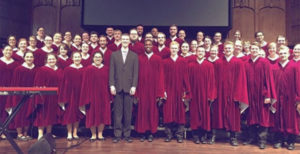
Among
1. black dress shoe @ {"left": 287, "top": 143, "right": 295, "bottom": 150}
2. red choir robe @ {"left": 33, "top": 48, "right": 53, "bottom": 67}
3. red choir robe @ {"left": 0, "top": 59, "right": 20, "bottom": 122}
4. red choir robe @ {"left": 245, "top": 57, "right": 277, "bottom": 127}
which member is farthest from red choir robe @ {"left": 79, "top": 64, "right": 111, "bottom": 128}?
black dress shoe @ {"left": 287, "top": 143, "right": 295, "bottom": 150}

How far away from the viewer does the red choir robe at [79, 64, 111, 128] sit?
3.44 m

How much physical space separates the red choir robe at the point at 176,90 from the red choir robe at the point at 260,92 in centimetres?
86

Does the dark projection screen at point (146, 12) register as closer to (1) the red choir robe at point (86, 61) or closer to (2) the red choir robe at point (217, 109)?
(1) the red choir robe at point (86, 61)

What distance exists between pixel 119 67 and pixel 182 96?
38.4 inches

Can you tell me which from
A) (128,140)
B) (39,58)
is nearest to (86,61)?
(39,58)

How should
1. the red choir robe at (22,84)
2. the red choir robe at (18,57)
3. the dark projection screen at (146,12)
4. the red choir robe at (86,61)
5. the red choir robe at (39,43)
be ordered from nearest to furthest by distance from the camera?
the red choir robe at (22,84) → the red choir robe at (86,61) → the red choir robe at (18,57) → the red choir robe at (39,43) → the dark projection screen at (146,12)

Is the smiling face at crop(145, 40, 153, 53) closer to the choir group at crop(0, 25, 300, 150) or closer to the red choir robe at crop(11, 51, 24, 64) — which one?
the choir group at crop(0, 25, 300, 150)

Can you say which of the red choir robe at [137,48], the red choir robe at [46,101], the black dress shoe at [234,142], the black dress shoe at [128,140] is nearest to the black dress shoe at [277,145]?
the black dress shoe at [234,142]

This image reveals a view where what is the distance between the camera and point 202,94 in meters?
3.41

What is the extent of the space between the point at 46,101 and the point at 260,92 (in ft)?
9.78

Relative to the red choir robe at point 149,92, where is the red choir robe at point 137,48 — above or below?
above

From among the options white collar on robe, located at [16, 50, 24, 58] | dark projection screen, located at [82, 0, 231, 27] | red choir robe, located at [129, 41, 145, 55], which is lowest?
white collar on robe, located at [16, 50, 24, 58]

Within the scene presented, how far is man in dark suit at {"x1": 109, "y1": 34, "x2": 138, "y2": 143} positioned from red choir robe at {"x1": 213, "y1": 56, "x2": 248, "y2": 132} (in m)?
1.21

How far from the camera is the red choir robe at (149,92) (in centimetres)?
348
